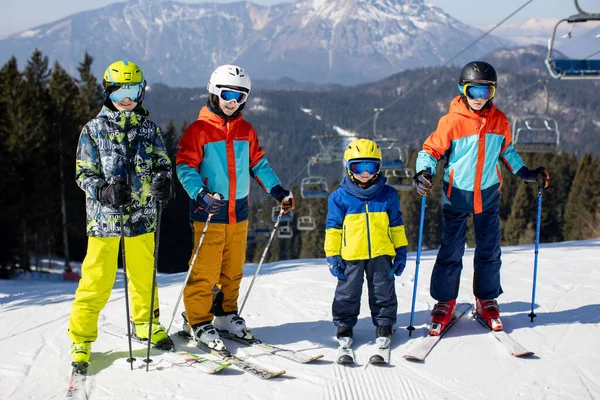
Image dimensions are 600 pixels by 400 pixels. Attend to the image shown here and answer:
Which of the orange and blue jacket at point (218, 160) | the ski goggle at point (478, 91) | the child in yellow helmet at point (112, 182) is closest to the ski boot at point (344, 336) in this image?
the orange and blue jacket at point (218, 160)

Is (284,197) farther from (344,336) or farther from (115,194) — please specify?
(115,194)

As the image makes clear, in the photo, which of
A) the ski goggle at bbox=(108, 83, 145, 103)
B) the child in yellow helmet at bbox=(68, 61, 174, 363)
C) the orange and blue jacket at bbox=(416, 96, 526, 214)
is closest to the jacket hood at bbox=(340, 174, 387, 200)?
the orange and blue jacket at bbox=(416, 96, 526, 214)

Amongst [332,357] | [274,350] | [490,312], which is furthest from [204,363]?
[490,312]

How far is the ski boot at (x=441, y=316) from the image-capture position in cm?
473

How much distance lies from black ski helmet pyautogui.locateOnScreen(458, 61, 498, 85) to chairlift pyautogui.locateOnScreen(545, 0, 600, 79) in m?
4.05

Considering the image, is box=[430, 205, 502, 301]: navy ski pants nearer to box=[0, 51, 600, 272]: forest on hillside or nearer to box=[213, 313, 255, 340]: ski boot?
box=[213, 313, 255, 340]: ski boot

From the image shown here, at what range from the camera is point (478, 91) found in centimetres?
461

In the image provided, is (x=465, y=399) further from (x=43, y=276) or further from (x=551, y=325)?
(x=43, y=276)

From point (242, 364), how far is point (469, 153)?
94.1 inches

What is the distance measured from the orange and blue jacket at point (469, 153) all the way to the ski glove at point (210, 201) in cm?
159

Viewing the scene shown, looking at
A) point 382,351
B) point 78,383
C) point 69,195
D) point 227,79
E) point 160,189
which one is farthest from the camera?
point 69,195

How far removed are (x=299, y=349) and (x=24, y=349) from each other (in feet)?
7.05

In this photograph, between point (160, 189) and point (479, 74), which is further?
point (479, 74)

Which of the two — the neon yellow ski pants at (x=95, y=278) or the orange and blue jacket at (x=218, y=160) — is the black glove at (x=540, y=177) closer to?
the orange and blue jacket at (x=218, y=160)
